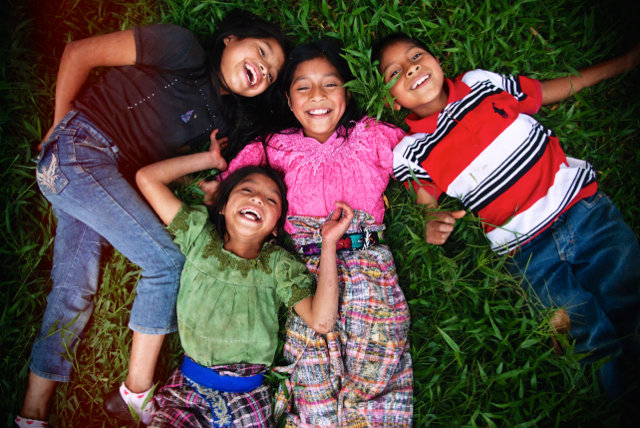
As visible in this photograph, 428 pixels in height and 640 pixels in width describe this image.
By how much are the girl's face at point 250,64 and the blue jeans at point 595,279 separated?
2026mm

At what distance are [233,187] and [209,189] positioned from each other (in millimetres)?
310

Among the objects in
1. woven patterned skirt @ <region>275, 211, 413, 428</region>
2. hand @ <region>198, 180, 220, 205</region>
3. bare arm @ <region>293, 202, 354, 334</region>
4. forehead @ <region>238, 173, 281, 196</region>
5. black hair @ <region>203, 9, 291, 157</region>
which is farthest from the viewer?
hand @ <region>198, 180, 220, 205</region>

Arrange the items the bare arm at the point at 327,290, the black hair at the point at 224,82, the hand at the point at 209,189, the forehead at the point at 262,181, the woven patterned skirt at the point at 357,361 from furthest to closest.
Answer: the hand at the point at 209,189, the black hair at the point at 224,82, the forehead at the point at 262,181, the woven patterned skirt at the point at 357,361, the bare arm at the point at 327,290

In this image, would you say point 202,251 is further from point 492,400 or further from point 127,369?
point 492,400

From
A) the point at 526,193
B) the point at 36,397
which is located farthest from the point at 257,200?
the point at 36,397

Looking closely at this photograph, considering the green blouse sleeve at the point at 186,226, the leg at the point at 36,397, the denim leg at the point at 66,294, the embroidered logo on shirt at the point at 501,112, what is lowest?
the leg at the point at 36,397

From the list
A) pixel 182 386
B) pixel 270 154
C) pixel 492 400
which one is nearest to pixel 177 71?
pixel 270 154

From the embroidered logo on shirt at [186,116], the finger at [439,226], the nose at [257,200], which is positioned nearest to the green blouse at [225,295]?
the nose at [257,200]

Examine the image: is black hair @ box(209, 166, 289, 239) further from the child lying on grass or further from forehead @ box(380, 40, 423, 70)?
forehead @ box(380, 40, 423, 70)

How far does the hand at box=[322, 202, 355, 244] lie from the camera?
2.06 meters

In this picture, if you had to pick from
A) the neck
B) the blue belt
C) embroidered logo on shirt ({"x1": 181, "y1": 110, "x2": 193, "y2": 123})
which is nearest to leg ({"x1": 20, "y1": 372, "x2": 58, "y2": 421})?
the blue belt

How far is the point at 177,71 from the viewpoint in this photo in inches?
89.9

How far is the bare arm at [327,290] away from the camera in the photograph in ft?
6.54

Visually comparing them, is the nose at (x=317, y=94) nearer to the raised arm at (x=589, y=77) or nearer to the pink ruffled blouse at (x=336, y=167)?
the pink ruffled blouse at (x=336, y=167)
